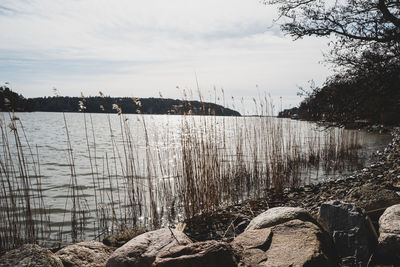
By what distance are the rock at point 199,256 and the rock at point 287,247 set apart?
129 mm

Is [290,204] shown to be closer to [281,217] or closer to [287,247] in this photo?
[281,217]

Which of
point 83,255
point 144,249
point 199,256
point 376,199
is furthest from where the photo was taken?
point 376,199

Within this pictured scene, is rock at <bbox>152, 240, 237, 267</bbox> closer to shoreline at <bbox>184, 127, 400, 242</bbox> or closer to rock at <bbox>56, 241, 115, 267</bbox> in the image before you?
shoreline at <bbox>184, 127, 400, 242</bbox>

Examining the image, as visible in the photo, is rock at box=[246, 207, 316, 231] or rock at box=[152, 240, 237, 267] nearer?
rock at box=[152, 240, 237, 267]

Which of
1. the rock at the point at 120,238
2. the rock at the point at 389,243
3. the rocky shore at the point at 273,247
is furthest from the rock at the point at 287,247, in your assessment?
the rock at the point at 120,238

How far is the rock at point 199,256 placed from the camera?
6.17 ft

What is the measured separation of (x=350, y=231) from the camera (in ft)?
7.76

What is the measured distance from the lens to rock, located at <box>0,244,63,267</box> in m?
2.04

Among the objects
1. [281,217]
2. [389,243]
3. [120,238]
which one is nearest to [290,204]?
[281,217]

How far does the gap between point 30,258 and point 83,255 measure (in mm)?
482

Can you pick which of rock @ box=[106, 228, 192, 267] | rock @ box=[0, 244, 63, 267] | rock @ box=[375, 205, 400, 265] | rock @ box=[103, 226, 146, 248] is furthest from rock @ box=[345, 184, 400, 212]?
rock @ box=[0, 244, 63, 267]

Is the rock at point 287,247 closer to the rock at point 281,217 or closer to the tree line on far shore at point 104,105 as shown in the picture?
the rock at point 281,217

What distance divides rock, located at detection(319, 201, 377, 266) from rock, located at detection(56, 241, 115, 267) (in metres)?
1.95

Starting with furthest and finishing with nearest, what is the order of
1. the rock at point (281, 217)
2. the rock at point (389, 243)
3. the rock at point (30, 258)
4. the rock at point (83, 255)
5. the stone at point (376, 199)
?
the stone at point (376, 199), the rock at point (281, 217), the rock at point (83, 255), the rock at point (389, 243), the rock at point (30, 258)
